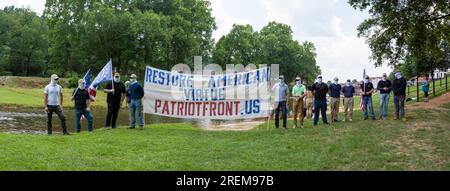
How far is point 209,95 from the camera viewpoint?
17562 millimetres

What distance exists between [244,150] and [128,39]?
47983 mm

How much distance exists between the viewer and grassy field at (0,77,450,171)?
9.57 meters

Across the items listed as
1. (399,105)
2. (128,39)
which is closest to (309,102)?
(399,105)

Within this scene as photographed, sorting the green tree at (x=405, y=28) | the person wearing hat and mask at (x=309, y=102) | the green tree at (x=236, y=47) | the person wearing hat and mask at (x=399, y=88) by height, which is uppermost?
the green tree at (x=236, y=47)

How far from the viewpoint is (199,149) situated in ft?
39.3

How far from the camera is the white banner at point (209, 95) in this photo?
17.4 meters

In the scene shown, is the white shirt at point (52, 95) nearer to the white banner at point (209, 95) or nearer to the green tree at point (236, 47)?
the white banner at point (209, 95)

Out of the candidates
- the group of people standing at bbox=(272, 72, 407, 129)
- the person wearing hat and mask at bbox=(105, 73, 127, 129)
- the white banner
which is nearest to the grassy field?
the person wearing hat and mask at bbox=(105, 73, 127, 129)

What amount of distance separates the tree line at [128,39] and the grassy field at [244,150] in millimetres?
41099

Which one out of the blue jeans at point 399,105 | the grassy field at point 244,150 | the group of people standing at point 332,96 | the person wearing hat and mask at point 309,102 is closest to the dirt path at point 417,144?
the grassy field at point 244,150

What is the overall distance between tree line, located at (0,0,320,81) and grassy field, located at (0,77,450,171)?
135ft

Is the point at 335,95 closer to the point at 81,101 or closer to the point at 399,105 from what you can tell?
the point at 399,105
